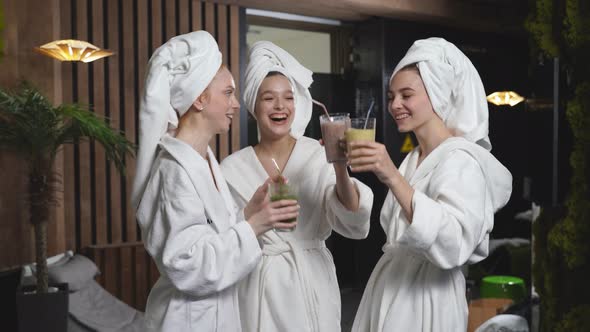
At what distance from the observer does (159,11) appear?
5824mm

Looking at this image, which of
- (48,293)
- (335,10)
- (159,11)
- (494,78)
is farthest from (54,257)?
(494,78)

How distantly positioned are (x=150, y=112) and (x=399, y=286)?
92 cm

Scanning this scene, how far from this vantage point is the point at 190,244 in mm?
1780

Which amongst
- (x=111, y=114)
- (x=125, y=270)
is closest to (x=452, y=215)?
(x=125, y=270)

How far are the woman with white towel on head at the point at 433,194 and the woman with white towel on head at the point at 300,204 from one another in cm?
24

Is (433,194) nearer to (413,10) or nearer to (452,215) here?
(452,215)

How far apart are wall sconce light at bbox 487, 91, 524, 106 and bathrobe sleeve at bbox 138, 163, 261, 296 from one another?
6.91 meters

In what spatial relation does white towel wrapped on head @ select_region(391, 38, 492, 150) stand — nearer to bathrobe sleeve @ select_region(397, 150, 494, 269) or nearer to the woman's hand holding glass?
bathrobe sleeve @ select_region(397, 150, 494, 269)

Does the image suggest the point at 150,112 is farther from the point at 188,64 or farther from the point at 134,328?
the point at 134,328

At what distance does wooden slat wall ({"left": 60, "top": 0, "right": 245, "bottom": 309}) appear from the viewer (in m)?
5.41

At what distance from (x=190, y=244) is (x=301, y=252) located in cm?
74

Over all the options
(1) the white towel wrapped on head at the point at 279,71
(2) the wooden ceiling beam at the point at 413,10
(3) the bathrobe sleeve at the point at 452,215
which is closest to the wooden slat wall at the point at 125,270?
(2) the wooden ceiling beam at the point at 413,10

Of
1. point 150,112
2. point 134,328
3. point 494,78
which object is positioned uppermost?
point 494,78

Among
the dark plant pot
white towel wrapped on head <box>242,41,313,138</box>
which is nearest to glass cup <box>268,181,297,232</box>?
white towel wrapped on head <box>242,41,313,138</box>
